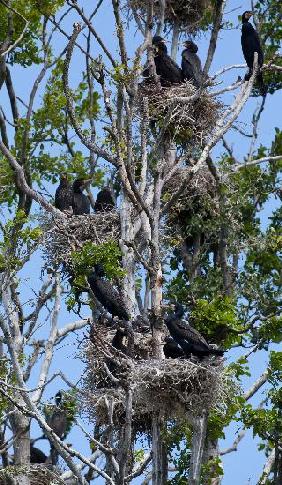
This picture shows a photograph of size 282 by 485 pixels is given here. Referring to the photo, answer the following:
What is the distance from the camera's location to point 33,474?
1905cm

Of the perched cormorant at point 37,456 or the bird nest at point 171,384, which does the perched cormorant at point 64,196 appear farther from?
the bird nest at point 171,384

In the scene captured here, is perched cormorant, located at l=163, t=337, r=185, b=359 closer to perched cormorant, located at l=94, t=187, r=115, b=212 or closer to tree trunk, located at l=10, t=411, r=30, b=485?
tree trunk, located at l=10, t=411, r=30, b=485

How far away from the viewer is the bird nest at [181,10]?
22.2 meters

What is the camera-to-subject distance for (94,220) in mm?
18938

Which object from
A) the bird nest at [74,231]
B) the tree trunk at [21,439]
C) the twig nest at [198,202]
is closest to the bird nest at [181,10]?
the twig nest at [198,202]

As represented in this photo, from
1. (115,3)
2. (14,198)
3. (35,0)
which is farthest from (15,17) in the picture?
(115,3)

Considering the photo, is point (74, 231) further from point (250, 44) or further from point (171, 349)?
point (250, 44)

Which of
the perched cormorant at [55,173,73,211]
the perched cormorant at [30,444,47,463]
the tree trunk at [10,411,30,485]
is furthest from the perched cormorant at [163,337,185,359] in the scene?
the perched cormorant at [30,444,47,463]

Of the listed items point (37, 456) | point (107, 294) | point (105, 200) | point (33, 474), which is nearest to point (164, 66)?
point (105, 200)

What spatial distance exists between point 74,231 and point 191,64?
3874mm

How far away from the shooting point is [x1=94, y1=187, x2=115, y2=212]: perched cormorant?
2073 cm

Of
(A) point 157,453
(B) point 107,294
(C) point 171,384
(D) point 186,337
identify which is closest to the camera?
(C) point 171,384

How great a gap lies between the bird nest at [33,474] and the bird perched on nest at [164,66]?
5283 mm

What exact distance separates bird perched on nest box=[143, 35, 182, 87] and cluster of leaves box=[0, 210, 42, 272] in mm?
4144
